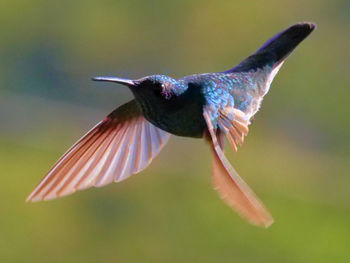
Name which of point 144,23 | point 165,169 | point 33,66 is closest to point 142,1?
point 144,23

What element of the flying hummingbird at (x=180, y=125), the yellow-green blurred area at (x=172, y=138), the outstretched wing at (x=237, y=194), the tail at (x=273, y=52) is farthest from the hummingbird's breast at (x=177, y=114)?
the yellow-green blurred area at (x=172, y=138)

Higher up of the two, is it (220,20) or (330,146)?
(220,20)

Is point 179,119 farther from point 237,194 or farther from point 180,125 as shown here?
point 237,194

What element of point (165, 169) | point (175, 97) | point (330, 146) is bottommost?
point (330, 146)

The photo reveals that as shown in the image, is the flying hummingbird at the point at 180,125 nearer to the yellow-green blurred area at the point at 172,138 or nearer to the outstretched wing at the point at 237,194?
the outstretched wing at the point at 237,194

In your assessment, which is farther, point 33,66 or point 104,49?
point 104,49

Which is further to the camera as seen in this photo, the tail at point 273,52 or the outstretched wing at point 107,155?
the tail at point 273,52

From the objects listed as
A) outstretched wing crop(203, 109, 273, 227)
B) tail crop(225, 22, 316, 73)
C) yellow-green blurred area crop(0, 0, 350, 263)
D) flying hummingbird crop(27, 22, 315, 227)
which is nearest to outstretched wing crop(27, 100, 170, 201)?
flying hummingbird crop(27, 22, 315, 227)

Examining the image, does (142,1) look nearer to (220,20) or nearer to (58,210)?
(220,20)
